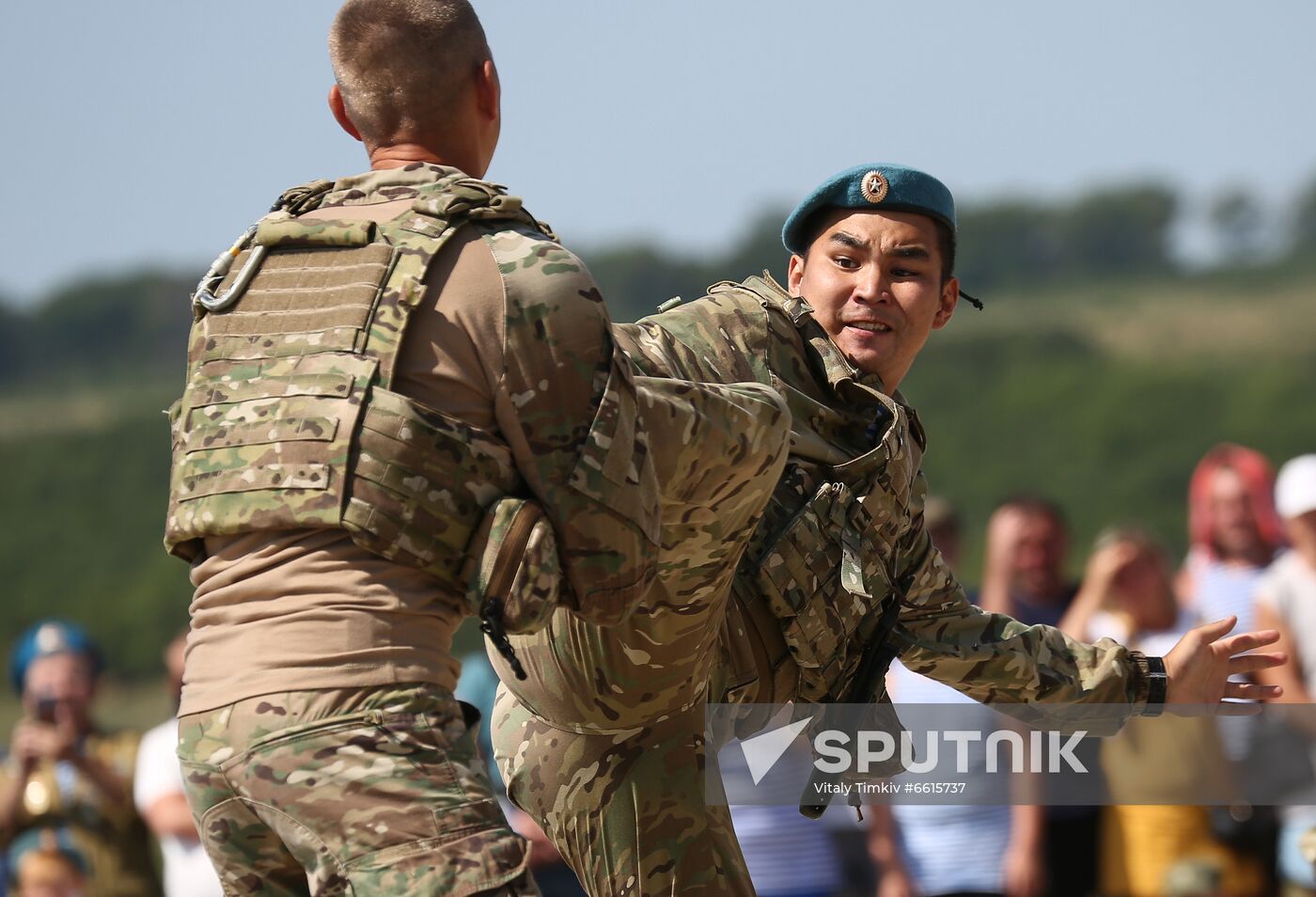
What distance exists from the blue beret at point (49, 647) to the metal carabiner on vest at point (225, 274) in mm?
3926

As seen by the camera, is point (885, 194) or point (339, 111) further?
point (885, 194)

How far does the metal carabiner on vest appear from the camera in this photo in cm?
342

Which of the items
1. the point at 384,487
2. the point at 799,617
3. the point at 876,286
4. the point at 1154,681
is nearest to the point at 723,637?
the point at 799,617

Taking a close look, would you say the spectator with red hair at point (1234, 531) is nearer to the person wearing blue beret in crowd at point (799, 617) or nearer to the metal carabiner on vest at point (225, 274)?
the person wearing blue beret in crowd at point (799, 617)

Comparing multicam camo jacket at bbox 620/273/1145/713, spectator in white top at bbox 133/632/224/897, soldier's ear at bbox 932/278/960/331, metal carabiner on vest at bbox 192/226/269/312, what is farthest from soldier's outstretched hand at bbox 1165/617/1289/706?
spectator in white top at bbox 133/632/224/897

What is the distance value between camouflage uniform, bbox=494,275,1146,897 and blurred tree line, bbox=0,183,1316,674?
12.7 metres

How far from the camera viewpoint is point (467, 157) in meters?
3.62

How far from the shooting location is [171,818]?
6.87 meters

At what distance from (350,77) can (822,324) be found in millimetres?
1545

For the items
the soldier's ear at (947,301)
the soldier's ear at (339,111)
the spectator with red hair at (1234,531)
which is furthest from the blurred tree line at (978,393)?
the soldier's ear at (339,111)

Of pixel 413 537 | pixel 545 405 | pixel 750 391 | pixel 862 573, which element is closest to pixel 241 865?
pixel 413 537

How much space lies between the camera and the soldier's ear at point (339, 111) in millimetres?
3631

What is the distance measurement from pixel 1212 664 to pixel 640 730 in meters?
1.59

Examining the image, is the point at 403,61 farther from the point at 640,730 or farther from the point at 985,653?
the point at 985,653
